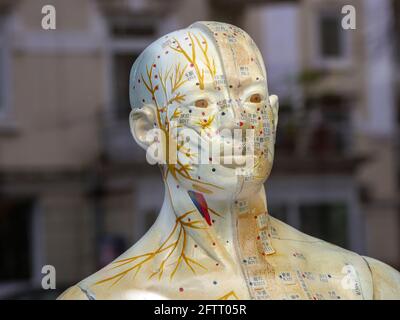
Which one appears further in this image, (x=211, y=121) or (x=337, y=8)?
(x=337, y=8)

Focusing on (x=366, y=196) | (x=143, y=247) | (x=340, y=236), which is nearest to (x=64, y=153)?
(x=340, y=236)

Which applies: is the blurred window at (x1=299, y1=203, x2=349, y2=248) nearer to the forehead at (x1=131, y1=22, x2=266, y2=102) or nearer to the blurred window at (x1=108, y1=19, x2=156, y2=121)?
the blurred window at (x1=108, y1=19, x2=156, y2=121)

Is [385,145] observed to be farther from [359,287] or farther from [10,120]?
[359,287]

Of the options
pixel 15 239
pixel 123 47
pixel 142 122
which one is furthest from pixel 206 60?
pixel 15 239

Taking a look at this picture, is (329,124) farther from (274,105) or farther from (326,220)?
(274,105)

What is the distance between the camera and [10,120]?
870 centimetres

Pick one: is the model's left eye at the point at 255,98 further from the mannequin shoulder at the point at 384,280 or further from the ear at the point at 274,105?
the mannequin shoulder at the point at 384,280

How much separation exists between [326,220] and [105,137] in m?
2.15

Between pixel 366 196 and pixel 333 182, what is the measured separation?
757 mm

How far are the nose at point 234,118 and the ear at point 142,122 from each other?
0.21 metres

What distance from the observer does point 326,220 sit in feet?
30.4

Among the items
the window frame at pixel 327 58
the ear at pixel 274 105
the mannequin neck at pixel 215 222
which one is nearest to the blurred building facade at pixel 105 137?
the window frame at pixel 327 58

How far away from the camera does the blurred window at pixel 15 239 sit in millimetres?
8180

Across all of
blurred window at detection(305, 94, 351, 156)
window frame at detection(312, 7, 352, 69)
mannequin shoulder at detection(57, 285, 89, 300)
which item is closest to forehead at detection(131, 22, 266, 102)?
mannequin shoulder at detection(57, 285, 89, 300)
